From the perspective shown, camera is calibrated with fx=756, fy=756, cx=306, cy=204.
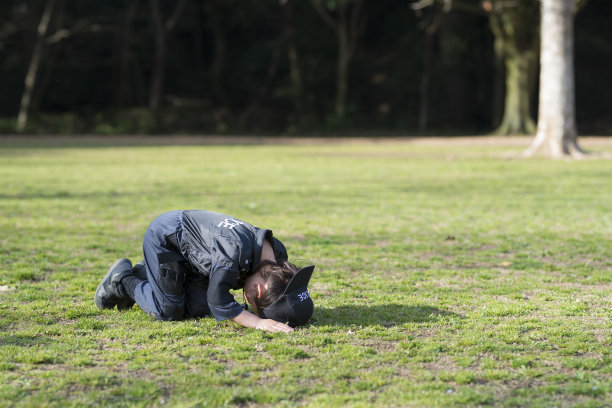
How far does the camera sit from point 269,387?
13.2 feet

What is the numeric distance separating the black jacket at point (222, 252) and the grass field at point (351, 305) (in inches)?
11.0

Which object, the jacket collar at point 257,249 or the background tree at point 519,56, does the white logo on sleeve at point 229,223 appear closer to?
the jacket collar at point 257,249

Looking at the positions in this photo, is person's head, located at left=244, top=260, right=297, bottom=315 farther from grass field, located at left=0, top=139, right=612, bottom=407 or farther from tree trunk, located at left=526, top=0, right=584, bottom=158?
tree trunk, located at left=526, top=0, right=584, bottom=158

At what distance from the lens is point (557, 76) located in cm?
2009

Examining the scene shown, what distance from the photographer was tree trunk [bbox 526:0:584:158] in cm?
1998

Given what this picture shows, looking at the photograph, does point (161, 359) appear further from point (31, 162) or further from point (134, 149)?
point (134, 149)

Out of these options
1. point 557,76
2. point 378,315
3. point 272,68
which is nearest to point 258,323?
point 378,315

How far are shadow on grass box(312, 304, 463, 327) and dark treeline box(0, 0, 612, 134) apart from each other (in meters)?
33.0

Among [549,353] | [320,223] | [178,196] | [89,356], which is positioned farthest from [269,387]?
[178,196]

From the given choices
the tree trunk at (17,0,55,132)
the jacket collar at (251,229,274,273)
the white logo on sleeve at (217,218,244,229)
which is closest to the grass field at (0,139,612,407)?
the jacket collar at (251,229,274,273)

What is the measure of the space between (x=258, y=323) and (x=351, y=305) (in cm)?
109

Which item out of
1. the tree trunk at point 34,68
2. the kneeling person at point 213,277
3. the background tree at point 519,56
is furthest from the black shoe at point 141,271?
the tree trunk at point 34,68

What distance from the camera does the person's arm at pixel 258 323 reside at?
4953 mm

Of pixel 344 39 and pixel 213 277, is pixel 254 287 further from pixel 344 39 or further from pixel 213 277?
pixel 344 39
